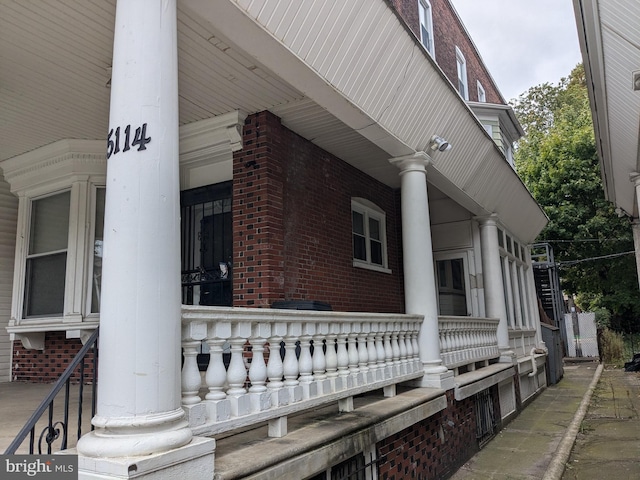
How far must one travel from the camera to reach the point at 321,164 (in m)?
6.68

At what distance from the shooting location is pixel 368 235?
26.2ft

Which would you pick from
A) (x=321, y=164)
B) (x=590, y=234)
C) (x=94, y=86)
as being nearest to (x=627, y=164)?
(x=321, y=164)

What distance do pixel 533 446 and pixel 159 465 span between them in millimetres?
6564

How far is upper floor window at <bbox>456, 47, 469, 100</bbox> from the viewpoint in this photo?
44.1ft

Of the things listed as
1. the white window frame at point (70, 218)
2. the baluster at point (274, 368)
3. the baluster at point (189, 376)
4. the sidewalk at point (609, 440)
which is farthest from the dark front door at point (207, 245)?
the sidewalk at point (609, 440)

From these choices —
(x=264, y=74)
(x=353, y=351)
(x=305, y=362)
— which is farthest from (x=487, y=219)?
(x=305, y=362)

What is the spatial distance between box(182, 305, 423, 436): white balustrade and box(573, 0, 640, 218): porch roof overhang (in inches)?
149

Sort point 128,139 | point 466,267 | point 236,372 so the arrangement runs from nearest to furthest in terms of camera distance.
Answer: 1. point 128,139
2. point 236,372
3. point 466,267

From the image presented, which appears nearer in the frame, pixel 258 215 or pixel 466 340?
pixel 258 215

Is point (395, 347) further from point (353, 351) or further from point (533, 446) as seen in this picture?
point (533, 446)

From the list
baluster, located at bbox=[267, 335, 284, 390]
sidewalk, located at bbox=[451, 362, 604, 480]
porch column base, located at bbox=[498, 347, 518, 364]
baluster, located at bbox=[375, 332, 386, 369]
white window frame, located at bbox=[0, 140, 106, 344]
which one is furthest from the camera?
porch column base, located at bbox=[498, 347, 518, 364]

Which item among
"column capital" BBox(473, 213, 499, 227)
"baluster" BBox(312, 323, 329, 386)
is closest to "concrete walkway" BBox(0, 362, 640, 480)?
"baluster" BBox(312, 323, 329, 386)

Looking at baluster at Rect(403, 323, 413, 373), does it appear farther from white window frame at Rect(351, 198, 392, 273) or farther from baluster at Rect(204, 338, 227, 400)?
baluster at Rect(204, 338, 227, 400)

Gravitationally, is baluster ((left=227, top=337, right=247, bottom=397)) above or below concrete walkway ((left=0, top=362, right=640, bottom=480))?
above
